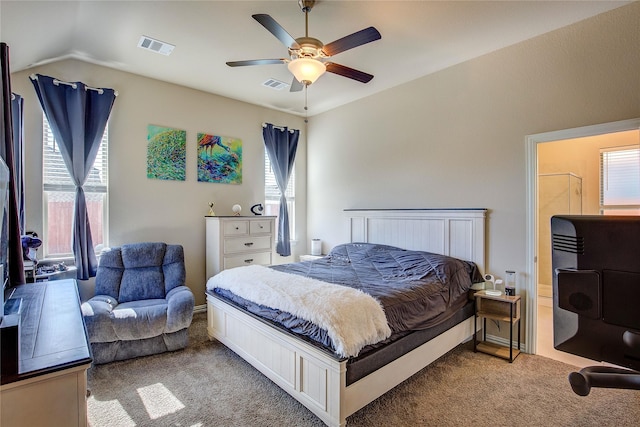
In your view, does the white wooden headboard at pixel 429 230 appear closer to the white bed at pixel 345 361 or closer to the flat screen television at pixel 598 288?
the white bed at pixel 345 361

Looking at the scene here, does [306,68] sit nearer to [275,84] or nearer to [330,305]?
[330,305]

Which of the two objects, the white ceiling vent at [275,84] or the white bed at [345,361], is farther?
the white ceiling vent at [275,84]

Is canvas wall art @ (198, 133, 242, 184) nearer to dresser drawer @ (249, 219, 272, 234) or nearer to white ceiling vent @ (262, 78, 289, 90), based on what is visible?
dresser drawer @ (249, 219, 272, 234)

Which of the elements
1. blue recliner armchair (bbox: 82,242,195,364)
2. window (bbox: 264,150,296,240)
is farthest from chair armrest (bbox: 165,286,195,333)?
window (bbox: 264,150,296,240)

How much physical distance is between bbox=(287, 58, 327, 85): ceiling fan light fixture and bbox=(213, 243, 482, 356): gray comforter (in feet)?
5.84

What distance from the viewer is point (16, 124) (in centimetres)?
301

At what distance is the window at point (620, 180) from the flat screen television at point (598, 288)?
472 centimetres

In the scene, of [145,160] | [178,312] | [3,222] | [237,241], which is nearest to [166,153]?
[145,160]

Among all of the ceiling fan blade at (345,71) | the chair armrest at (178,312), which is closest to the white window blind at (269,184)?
the chair armrest at (178,312)

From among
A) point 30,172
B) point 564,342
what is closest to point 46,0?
point 30,172

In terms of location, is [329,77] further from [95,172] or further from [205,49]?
[95,172]

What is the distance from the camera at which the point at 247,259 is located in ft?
14.6

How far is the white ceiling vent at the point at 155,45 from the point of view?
3.08m

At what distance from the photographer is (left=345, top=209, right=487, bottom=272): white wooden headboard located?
344 centimetres
